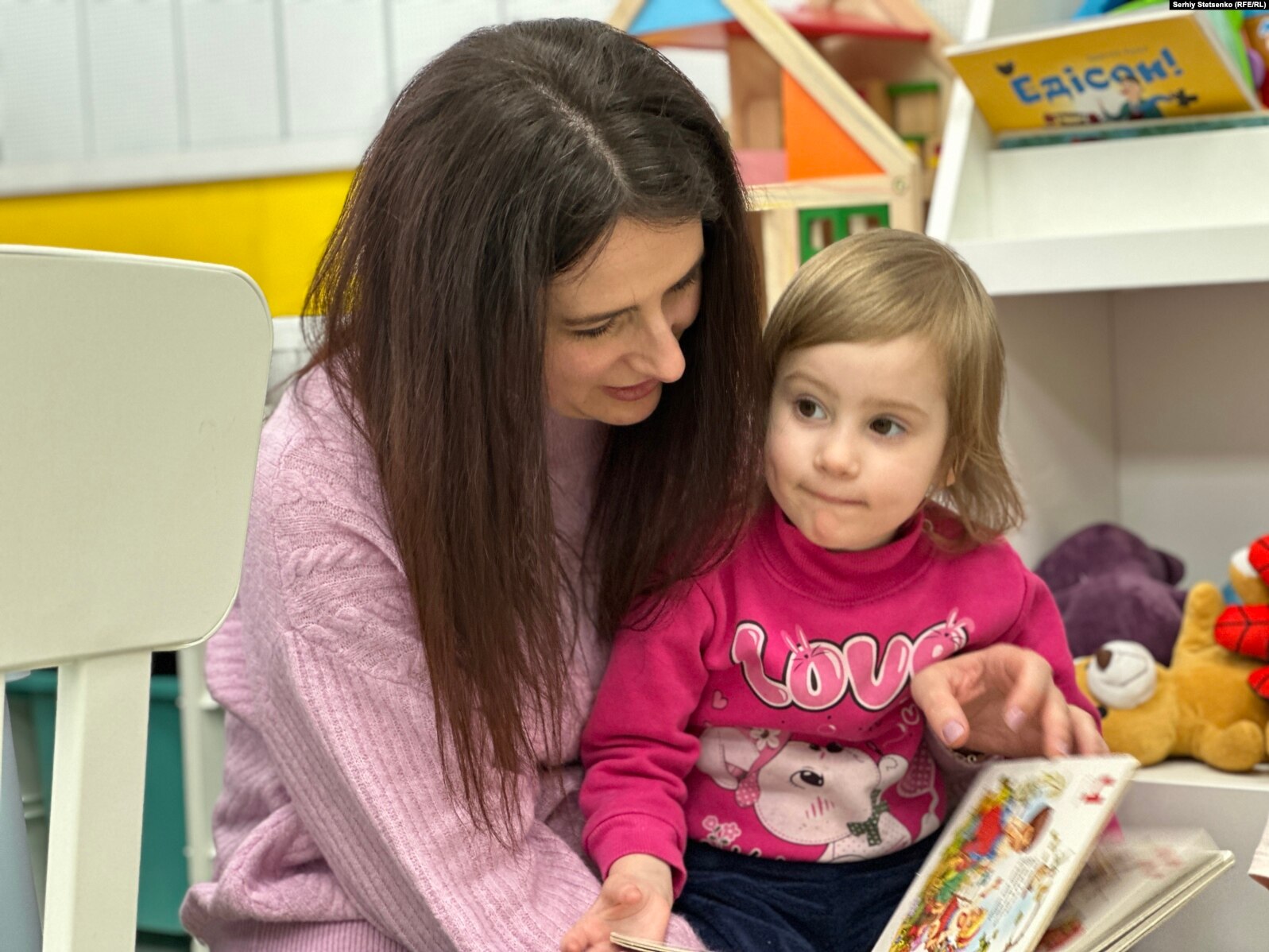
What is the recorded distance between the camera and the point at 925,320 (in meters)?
0.91

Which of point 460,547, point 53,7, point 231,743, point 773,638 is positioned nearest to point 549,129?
point 460,547

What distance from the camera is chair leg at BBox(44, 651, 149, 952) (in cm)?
47

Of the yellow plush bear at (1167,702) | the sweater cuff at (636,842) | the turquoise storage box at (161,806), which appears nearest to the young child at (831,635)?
the sweater cuff at (636,842)

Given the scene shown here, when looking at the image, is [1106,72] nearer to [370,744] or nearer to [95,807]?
[370,744]

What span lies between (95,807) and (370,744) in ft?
1.24

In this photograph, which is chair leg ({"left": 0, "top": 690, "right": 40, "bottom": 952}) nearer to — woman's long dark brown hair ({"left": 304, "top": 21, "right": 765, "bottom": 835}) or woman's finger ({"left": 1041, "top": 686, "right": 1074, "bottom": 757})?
woman's long dark brown hair ({"left": 304, "top": 21, "right": 765, "bottom": 835})

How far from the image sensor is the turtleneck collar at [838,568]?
97 cm

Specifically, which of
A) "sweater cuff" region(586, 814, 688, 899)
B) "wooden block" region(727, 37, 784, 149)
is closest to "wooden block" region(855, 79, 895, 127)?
"wooden block" region(727, 37, 784, 149)

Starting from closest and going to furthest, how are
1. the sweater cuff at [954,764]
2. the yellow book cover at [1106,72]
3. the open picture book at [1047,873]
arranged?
the open picture book at [1047,873], the sweater cuff at [954,764], the yellow book cover at [1106,72]

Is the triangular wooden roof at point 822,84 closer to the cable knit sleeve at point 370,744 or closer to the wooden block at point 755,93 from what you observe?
the wooden block at point 755,93

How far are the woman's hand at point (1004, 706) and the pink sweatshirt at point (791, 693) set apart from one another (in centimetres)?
3

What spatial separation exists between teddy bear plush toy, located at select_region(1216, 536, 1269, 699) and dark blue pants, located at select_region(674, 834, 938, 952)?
1.09 feet

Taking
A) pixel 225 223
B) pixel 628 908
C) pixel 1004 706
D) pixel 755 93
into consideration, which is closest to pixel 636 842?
pixel 628 908

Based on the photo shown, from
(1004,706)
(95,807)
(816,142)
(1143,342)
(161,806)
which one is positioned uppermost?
(816,142)
